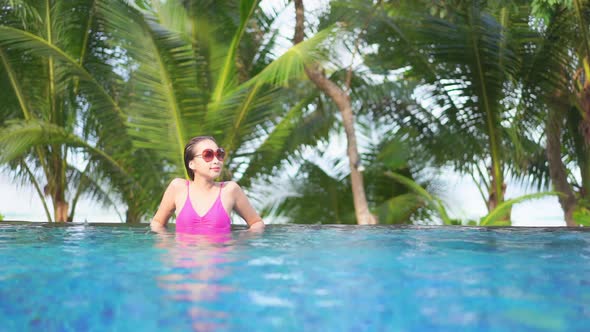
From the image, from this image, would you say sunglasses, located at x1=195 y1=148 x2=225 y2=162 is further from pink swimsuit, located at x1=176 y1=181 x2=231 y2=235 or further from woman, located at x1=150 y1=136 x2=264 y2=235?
pink swimsuit, located at x1=176 y1=181 x2=231 y2=235

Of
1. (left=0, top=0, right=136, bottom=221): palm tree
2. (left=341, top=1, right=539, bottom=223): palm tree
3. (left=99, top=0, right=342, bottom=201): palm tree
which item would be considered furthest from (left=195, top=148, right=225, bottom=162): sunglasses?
(left=341, top=1, right=539, bottom=223): palm tree

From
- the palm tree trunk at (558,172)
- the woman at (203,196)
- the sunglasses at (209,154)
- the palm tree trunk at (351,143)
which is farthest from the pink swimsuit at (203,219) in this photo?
the palm tree trunk at (558,172)

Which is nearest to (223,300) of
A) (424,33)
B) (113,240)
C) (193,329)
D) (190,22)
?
(193,329)

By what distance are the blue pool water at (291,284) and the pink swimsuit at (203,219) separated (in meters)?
0.37

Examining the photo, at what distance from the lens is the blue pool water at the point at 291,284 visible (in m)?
1.95

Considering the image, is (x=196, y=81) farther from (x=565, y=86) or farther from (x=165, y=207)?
(x=565, y=86)

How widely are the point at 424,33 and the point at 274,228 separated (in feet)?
18.8

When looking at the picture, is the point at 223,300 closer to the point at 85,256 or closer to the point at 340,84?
the point at 85,256

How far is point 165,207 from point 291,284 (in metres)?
2.45

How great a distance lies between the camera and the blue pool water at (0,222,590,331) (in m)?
1.95

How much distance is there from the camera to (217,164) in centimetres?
442

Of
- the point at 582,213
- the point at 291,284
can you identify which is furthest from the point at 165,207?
the point at 582,213

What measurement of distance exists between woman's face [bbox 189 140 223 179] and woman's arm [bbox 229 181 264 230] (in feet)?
0.77

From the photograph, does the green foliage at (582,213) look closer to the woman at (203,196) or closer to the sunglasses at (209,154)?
the woman at (203,196)
